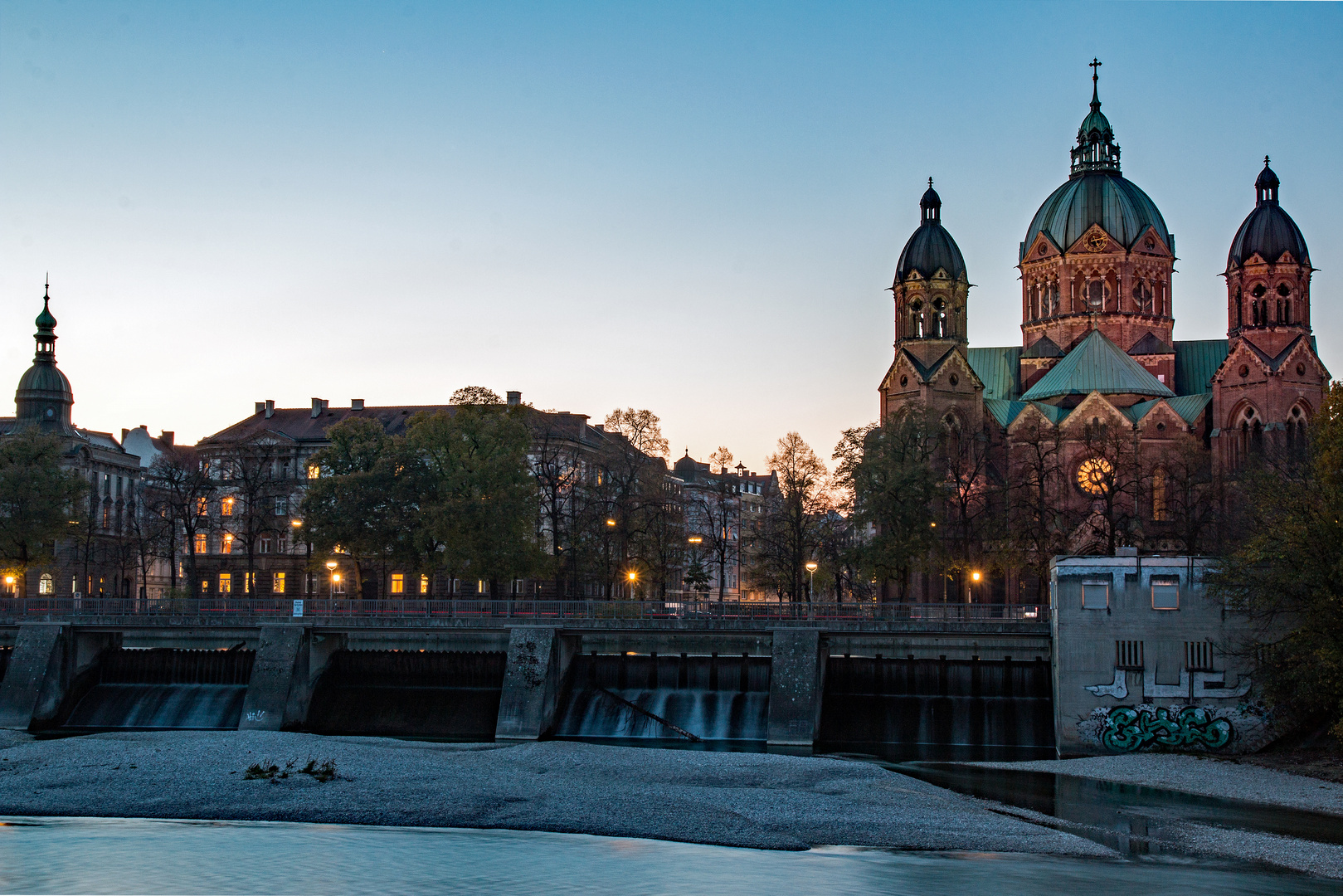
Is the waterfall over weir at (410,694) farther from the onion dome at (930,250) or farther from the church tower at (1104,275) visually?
the church tower at (1104,275)

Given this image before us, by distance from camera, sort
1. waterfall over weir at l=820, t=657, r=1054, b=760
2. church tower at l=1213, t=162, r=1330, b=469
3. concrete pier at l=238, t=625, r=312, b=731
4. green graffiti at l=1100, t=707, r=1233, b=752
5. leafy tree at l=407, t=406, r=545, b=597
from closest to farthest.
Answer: green graffiti at l=1100, t=707, r=1233, b=752 → waterfall over weir at l=820, t=657, r=1054, b=760 → concrete pier at l=238, t=625, r=312, b=731 → leafy tree at l=407, t=406, r=545, b=597 → church tower at l=1213, t=162, r=1330, b=469

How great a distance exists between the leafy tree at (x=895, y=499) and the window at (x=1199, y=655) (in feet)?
73.5

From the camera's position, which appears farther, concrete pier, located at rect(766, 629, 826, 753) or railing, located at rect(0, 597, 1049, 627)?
railing, located at rect(0, 597, 1049, 627)

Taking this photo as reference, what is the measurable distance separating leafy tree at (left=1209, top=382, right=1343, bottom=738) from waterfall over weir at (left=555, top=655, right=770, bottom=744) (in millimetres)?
18892

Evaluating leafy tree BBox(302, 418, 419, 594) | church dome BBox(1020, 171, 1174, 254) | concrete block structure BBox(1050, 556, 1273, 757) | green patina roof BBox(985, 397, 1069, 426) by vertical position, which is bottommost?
concrete block structure BBox(1050, 556, 1273, 757)

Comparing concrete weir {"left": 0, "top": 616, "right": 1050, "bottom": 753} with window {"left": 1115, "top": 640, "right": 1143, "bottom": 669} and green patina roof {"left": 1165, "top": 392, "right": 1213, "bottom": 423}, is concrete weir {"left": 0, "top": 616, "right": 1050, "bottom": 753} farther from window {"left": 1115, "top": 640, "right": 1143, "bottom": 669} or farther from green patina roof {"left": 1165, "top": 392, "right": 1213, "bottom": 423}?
green patina roof {"left": 1165, "top": 392, "right": 1213, "bottom": 423}

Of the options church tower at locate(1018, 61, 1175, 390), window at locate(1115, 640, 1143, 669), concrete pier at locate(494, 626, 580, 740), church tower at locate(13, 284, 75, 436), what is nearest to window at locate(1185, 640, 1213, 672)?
window at locate(1115, 640, 1143, 669)

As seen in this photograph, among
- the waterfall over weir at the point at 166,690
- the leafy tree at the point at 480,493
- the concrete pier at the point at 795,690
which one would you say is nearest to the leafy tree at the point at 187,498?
the leafy tree at the point at 480,493

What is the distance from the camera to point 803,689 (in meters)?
54.8

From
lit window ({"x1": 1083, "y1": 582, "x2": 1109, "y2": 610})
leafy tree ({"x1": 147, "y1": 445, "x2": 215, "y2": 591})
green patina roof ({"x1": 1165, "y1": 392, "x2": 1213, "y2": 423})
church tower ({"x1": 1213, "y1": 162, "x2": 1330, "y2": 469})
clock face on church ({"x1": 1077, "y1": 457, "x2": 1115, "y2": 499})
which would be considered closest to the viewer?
lit window ({"x1": 1083, "y1": 582, "x2": 1109, "y2": 610})

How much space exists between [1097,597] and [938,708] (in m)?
8.32

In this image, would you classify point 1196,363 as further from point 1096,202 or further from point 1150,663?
point 1150,663

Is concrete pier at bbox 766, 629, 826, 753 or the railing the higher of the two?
the railing

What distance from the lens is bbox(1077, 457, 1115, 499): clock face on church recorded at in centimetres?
7412
